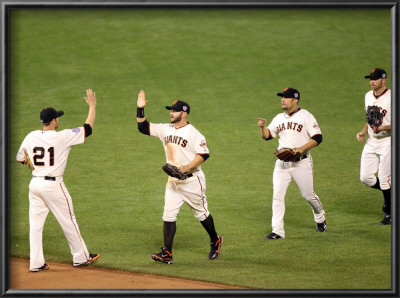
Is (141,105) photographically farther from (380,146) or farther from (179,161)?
(380,146)

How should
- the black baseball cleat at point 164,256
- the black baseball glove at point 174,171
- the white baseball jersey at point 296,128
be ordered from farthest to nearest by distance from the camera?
1. the white baseball jersey at point 296,128
2. the black baseball cleat at point 164,256
3. the black baseball glove at point 174,171

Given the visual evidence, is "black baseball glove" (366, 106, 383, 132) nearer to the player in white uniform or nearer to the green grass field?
the player in white uniform

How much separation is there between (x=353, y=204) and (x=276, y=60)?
7722 mm

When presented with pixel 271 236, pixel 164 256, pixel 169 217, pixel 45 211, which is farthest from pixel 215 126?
pixel 45 211

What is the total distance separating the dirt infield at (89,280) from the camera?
826 centimetres

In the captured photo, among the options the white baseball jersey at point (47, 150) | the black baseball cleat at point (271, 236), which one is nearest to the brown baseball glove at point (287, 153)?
the black baseball cleat at point (271, 236)

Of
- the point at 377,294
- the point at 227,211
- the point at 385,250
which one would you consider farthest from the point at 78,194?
the point at 377,294

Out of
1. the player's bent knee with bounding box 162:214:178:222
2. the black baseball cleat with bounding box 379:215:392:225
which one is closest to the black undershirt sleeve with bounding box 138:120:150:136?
the player's bent knee with bounding box 162:214:178:222

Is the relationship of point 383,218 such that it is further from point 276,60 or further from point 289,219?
point 276,60

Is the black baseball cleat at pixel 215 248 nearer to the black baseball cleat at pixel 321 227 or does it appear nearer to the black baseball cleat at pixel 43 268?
the black baseball cleat at pixel 321 227

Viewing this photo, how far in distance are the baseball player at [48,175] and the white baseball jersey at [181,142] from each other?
889 mm

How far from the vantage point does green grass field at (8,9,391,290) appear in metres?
9.29

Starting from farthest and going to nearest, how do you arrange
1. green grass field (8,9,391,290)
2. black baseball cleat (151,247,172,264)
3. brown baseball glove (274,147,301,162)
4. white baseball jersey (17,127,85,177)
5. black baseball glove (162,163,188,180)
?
1. brown baseball glove (274,147,301,162)
2. green grass field (8,9,391,290)
3. black baseball cleat (151,247,172,264)
4. black baseball glove (162,163,188,180)
5. white baseball jersey (17,127,85,177)

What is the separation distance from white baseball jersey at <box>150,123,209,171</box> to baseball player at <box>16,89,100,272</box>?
89 cm
